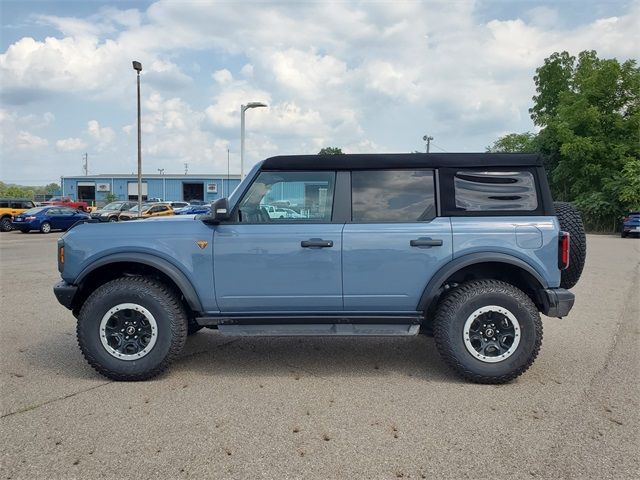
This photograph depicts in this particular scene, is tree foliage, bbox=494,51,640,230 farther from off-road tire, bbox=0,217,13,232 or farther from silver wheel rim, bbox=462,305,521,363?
off-road tire, bbox=0,217,13,232

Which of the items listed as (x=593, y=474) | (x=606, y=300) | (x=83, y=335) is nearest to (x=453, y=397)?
(x=593, y=474)

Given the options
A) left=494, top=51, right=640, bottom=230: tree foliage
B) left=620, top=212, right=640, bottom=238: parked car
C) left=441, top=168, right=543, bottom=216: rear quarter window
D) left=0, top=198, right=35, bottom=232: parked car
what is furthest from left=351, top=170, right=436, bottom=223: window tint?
left=494, top=51, right=640, bottom=230: tree foliage

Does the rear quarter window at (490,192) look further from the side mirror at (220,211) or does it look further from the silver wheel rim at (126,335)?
the silver wheel rim at (126,335)

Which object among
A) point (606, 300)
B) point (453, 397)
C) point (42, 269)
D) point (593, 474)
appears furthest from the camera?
point (42, 269)

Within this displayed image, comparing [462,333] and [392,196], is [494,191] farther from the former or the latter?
[462,333]

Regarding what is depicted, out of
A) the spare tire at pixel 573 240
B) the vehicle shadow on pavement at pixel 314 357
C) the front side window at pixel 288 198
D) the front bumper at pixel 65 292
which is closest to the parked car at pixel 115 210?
the vehicle shadow on pavement at pixel 314 357

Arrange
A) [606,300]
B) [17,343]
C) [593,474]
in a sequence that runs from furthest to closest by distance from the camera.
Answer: [606,300]
[17,343]
[593,474]

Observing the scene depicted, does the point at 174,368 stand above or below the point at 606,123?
below

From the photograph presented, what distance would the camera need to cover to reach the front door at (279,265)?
4.34 m

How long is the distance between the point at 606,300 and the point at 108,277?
7645mm

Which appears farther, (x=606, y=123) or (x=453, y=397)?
(x=606, y=123)

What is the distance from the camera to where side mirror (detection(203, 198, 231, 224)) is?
429 centimetres

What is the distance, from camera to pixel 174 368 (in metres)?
4.75

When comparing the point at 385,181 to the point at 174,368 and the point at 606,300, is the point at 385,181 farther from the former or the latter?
the point at 606,300
